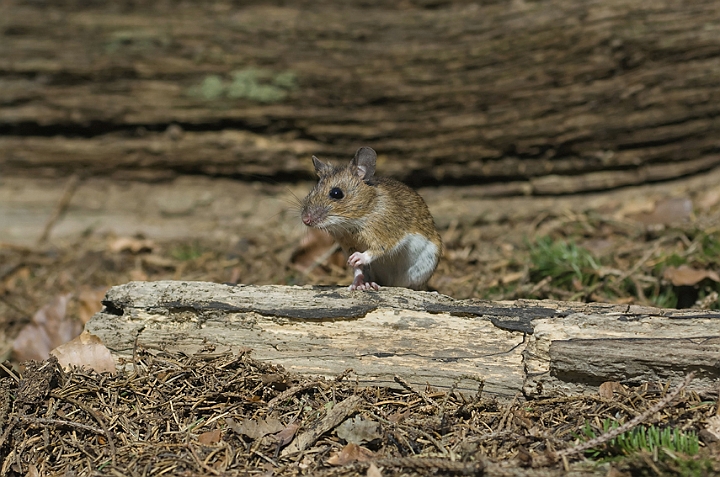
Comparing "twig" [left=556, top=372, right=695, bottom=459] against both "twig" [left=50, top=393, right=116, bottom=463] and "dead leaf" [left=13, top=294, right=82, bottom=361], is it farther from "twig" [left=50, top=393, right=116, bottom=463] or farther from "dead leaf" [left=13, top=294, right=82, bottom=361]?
"dead leaf" [left=13, top=294, right=82, bottom=361]

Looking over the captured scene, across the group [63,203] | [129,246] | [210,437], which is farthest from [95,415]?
[63,203]

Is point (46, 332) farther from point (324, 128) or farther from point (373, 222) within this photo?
point (324, 128)

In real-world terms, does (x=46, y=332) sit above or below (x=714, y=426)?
below

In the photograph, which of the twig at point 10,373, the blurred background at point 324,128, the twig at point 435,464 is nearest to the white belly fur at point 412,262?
the blurred background at point 324,128

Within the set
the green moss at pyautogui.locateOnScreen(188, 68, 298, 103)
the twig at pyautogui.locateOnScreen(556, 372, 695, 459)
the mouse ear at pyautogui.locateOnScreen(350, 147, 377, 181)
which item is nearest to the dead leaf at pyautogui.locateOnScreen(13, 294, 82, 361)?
the mouse ear at pyautogui.locateOnScreen(350, 147, 377, 181)

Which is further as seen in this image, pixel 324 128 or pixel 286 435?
pixel 324 128

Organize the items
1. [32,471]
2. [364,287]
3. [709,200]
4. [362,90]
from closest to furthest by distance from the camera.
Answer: [32,471]
[364,287]
[709,200]
[362,90]

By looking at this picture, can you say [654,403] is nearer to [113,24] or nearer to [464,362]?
[464,362]
